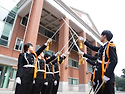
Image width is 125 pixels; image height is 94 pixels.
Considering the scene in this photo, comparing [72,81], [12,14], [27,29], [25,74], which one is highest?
[12,14]

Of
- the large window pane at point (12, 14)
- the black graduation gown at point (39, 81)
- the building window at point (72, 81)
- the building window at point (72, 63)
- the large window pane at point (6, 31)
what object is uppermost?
the large window pane at point (12, 14)

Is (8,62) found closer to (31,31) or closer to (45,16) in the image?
(31,31)

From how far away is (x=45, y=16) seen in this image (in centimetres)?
1280

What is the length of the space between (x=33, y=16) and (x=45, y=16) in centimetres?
449

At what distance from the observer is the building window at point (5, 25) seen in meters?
10.5

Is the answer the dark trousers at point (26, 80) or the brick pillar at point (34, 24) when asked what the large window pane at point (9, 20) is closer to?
the brick pillar at point (34, 24)

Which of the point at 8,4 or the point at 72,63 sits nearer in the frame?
the point at 8,4

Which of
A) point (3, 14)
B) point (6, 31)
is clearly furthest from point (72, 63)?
point (3, 14)

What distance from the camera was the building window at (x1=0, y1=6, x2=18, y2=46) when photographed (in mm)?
10517

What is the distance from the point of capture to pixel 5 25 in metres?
10.9

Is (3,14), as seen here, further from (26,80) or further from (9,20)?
(26,80)

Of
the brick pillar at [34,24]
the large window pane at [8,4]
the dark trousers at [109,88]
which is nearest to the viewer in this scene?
the dark trousers at [109,88]

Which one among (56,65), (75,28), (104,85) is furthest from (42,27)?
(104,85)

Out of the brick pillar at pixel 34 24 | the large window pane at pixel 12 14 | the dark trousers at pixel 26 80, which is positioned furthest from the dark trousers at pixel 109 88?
the large window pane at pixel 12 14
